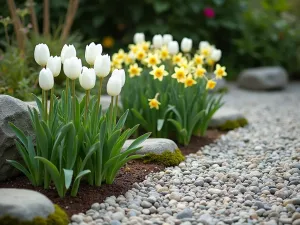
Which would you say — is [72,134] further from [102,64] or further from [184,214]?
[184,214]

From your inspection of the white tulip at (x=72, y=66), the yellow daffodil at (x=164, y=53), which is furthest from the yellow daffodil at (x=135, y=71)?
the white tulip at (x=72, y=66)

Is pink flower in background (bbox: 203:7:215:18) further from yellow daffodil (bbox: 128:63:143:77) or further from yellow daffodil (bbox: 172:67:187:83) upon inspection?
yellow daffodil (bbox: 172:67:187:83)

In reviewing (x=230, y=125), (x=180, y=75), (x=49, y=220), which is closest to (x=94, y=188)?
(x=49, y=220)

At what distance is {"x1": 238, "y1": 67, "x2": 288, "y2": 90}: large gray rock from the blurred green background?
1.34 feet

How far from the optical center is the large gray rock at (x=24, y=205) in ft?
8.07

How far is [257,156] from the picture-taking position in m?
4.04

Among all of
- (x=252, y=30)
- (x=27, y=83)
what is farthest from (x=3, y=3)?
(x=252, y=30)

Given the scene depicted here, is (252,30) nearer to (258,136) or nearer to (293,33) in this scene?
(293,33)

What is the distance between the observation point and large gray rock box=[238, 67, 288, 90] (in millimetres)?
7929

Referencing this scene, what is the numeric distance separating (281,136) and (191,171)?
1465 mm

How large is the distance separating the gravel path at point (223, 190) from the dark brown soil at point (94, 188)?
0.06 m

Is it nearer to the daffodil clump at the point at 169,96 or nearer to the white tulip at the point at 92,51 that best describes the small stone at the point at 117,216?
the white tulip at the point at 92,51

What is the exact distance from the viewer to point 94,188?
10.0 ft

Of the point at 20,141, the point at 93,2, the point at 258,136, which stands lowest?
the point at 258,136
